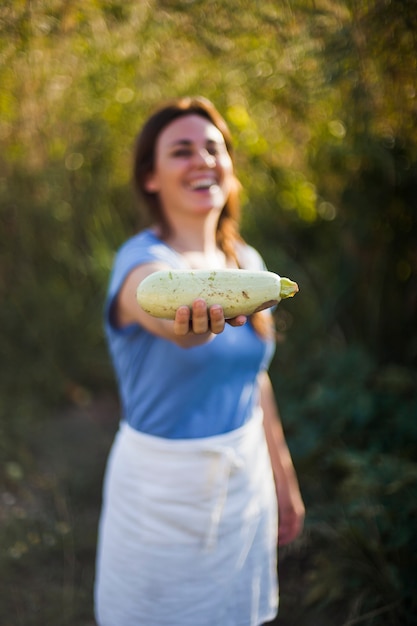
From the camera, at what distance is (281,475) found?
2.06 m

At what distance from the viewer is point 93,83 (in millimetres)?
3037

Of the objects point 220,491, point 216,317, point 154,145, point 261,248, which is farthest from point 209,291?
point 261,248

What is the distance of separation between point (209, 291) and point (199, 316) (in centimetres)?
6

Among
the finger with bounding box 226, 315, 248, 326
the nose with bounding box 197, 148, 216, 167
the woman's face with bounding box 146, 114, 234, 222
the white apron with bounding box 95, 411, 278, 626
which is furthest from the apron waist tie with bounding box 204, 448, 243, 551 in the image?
the nose with bounding box 197, 148, 216, 167

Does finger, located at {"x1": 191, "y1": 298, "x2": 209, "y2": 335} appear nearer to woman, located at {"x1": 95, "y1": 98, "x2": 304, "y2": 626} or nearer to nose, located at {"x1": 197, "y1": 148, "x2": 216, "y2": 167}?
woman, located at {"x1": 95, "y1": 98, "x2": 304, "y2": 626}

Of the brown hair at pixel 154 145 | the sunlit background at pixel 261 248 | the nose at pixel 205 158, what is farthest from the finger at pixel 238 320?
the sunlit background at pixel 261 248

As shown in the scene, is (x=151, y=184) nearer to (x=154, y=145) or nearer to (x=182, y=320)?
(x=154, y=145)

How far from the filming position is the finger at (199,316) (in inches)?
A: 49.0

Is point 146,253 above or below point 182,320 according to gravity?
above

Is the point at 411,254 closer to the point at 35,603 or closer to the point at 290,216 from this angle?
the point at 290,216

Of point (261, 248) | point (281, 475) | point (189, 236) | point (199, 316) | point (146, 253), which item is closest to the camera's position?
point (199, 316)

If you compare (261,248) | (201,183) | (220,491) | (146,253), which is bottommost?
(220,491)

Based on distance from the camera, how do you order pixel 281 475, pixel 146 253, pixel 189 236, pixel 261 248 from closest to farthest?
pixel 146 253 < pixel 189 236 < pixel 281 475 < pixel 261 248

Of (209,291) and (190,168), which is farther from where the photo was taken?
(190,168)
